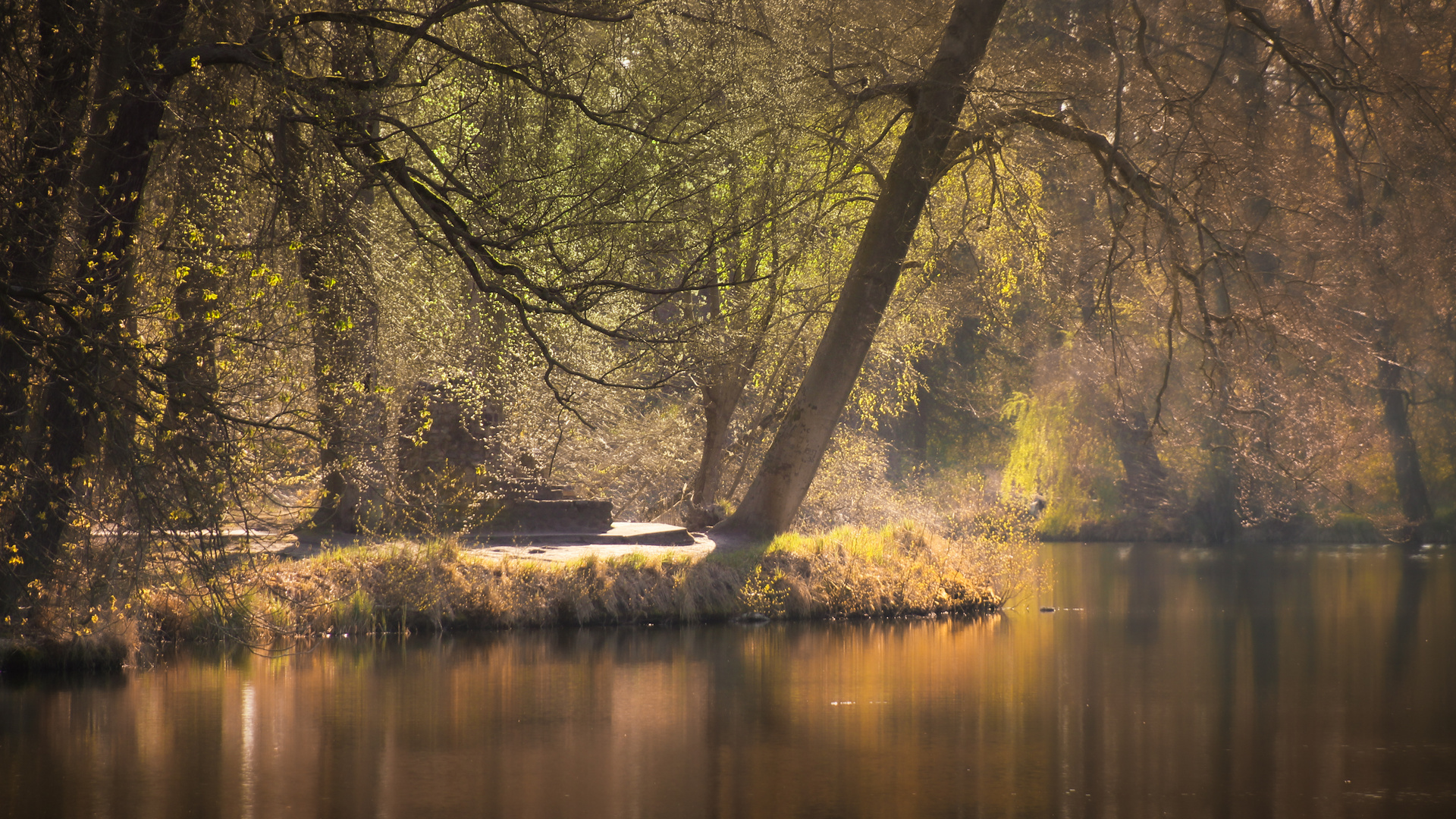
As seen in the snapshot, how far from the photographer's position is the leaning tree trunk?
14.7 metres

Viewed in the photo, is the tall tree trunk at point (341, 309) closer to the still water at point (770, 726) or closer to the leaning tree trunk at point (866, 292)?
the still water at point (770, 726)

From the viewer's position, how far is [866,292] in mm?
15500

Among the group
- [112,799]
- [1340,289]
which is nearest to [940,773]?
[112,799]

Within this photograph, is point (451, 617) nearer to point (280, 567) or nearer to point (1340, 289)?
point (280, 567)

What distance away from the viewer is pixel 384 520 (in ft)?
44.3

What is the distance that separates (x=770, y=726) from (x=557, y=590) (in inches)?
181

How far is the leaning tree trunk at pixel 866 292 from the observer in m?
14.7

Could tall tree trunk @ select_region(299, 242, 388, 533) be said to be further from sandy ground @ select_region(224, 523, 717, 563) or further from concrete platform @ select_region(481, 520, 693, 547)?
concrete platform @ select_region(481, 520, 693, 547)

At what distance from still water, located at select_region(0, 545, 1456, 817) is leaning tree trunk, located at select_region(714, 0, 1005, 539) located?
235 cm

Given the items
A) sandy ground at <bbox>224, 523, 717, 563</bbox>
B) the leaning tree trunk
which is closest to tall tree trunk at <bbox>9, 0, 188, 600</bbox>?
sandy ground at <bbox>224, 523, 717, 563</bbox>

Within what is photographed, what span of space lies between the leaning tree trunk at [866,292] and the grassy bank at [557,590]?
0.77 meters

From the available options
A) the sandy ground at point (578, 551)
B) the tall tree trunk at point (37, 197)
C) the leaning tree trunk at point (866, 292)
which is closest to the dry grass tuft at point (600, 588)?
the sandy ground at point (578, 551)

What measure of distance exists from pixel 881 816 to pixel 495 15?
6.01 m

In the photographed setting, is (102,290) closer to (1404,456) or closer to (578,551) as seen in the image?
(578,551)
